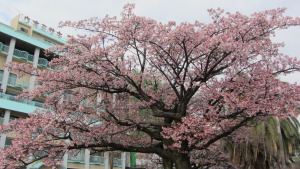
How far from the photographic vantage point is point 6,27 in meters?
23.6

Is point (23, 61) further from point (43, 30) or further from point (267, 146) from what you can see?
point (267, 146)

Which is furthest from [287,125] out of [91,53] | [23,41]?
[23,41]

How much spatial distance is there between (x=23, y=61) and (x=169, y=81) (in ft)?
64.6

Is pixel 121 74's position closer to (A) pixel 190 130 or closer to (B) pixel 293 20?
(A) pixel 190 130

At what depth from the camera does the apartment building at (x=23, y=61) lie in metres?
22.3

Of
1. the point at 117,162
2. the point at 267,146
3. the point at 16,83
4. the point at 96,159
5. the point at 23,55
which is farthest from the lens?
the point at 117,162

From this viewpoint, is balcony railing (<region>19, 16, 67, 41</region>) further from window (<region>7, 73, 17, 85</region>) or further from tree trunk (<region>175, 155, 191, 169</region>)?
tree trunk (<region>175, 155, 191, 169</region>)

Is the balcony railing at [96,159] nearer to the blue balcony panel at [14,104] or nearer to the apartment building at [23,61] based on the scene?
the apartment building at [23,61]

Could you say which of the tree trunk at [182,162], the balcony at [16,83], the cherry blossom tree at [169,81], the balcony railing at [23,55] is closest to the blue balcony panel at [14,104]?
the balcony at [16,83]

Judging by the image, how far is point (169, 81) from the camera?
36.9 ft

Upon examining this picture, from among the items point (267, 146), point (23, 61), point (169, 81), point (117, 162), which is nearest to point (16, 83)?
point (23, 61)

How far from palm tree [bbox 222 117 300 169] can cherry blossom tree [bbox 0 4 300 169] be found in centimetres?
768

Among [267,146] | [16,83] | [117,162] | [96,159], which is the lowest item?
[117,162]

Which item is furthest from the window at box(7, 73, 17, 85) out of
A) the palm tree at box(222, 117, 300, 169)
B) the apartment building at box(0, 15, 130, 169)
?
the palm tree at box(222, 117, 300, 169)
